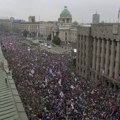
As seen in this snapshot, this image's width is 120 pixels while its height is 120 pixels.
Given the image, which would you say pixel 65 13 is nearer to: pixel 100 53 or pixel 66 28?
pixel 66 28

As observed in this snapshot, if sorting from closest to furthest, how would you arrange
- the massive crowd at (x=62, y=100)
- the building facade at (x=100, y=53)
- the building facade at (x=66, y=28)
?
the massive crowd at (x=62, y=100), the building facade at (x=100, y=53), the building facade at (x=66, y=28)

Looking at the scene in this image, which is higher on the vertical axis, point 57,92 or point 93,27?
point 93,27

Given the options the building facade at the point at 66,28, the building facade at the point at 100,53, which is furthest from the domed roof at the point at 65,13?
the building facade at the point at 100,53

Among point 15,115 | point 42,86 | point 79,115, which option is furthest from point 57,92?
point 15,115

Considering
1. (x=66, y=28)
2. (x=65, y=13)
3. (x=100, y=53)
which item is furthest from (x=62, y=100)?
(x=65, y=13)

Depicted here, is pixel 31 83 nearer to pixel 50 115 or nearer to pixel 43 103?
pixel 43 103

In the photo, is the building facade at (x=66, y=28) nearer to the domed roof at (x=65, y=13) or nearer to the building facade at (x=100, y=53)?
the domed roof at (x=65, y=13)

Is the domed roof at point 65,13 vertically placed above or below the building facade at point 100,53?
above

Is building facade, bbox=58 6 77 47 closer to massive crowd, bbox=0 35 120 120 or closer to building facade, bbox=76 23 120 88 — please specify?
building facade, bbox=76 23 120 88
